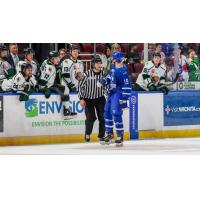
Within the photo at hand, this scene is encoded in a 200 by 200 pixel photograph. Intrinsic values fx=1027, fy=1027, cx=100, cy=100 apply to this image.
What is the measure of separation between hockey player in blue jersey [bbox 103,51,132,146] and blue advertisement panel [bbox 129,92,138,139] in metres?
0.77

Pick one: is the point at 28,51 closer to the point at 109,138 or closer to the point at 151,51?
the point at 109,138

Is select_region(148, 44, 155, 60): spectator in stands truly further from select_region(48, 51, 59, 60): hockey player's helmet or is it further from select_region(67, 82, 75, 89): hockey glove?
select_region(48, 51, 59, 60): hockey player's helmet

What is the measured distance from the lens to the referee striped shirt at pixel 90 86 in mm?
16281

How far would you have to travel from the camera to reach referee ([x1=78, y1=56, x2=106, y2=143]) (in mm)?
16297

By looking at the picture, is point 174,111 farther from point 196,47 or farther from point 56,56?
point 56,56

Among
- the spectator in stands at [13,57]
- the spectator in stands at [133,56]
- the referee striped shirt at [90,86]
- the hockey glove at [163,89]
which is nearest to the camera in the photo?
the spectator in stands at [13,57]

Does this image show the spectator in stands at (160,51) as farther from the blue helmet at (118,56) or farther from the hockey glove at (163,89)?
the blue helmet at (118,56)

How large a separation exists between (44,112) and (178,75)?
2610 millimetres

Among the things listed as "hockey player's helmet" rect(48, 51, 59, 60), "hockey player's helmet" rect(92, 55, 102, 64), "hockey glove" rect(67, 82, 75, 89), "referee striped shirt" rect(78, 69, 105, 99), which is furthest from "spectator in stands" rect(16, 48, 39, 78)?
"hockey player's helmet" rect(92, 55, 102, 64)

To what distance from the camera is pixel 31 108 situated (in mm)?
16828

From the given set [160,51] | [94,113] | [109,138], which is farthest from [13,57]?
[160,51]

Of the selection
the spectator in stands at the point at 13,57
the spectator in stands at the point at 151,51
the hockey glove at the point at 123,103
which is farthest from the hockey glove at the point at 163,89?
the spectator in stands at the point at 13,57

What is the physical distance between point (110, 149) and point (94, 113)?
0.84 meters

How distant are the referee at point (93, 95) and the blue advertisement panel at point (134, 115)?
33.3 inches
